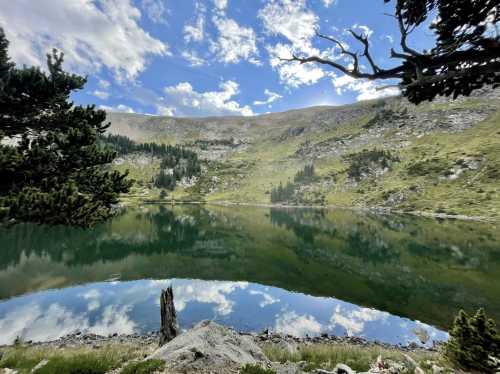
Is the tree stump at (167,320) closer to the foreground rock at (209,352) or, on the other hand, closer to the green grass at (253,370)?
the foreground rock at (209,352)

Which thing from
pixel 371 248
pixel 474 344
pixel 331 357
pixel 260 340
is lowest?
pixel 371 248

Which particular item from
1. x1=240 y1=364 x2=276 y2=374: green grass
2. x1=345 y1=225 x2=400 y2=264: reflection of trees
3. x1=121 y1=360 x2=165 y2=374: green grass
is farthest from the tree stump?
x1=345 y1=225 x2=400 y2=264: reflection of trees

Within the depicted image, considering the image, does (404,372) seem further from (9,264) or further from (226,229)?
(226,229)

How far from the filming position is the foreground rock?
945 centimetres

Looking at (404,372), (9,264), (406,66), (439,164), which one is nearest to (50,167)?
(406,66)

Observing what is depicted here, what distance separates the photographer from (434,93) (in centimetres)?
957

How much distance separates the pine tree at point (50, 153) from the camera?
45.2 ft

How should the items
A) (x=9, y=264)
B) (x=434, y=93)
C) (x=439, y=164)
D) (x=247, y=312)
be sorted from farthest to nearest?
(x=439, y=164) → (x=9, y=264) → (x=247, y=312) → (x=434, y=93)

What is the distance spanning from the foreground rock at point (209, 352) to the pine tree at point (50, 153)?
8668 millimetres

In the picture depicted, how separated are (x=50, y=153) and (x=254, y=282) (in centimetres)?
3741

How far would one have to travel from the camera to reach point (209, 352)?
10312mm

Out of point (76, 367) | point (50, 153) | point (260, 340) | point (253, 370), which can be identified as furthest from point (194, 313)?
point (253, 370)

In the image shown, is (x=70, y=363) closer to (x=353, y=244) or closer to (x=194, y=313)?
(x=194, y=313)

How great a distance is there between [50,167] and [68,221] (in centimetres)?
318
